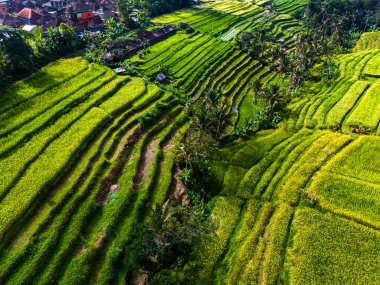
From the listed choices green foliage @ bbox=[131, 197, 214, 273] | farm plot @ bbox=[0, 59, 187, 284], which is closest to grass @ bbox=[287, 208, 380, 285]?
green foliage @ bbox=[131, 197, 214, 273]

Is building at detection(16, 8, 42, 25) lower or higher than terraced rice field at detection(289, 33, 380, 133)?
higher

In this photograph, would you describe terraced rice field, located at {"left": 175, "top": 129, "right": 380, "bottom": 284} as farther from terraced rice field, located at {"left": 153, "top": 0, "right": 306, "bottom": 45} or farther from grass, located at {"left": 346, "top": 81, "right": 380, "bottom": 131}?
terraced rice field, located at {"left": 153, "top": 0, "right": 306, "bottom": 45}

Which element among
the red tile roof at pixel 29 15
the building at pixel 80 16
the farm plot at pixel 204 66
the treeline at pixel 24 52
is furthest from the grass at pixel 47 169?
the red tile roof at pixel 29 15

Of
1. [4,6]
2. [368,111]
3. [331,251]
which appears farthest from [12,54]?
[4,6]

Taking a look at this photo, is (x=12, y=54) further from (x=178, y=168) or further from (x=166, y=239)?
(x=166, y=239)

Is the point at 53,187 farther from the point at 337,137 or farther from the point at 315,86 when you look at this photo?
the point at 315,86

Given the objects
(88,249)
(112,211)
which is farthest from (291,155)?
(88,249)
